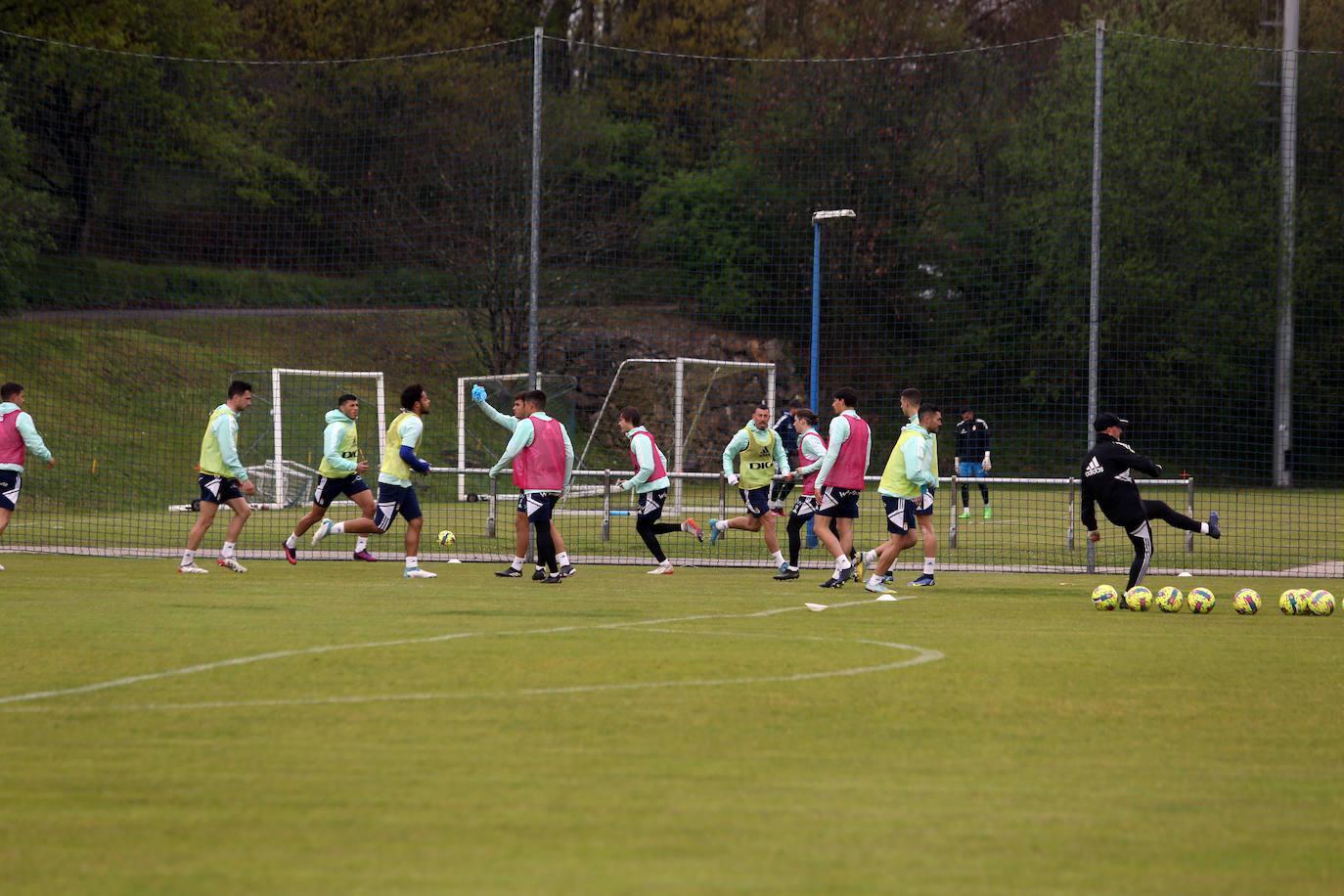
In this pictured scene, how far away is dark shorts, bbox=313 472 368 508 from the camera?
1775 cm

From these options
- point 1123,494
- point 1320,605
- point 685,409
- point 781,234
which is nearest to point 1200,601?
point 1320,605

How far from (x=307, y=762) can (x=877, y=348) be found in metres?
20.0

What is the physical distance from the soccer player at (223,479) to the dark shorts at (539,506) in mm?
2895

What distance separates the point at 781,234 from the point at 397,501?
1055 centimetres

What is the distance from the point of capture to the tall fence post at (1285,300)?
21.5 metres

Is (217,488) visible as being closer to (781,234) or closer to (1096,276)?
(1096,276)

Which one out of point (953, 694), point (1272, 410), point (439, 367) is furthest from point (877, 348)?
point (953, 694)

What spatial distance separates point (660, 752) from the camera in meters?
6.91

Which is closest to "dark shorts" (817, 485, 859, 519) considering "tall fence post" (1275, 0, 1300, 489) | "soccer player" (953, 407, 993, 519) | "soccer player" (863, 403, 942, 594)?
"soccer player" (863, 403, 942, 594)

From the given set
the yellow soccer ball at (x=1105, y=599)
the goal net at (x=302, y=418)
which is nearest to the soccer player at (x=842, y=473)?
the yellow soccer ball at (x=1105, y=599)

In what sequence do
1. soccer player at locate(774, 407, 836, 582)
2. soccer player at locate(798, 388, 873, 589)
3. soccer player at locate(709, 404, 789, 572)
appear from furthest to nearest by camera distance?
soccer player at locate(709, 404, 789, 572) → soccer player at locate(774, 407, 836, 582) → soccer player at locate(798, 388, 873, 589)

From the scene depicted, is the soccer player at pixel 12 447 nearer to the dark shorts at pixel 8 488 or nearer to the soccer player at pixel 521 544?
the dark shorts at pixel 8 488

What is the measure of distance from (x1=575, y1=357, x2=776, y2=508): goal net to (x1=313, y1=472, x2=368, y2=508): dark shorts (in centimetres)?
1409

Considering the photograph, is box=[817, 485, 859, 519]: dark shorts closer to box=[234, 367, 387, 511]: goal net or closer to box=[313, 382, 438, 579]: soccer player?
box=[313, 382, 438, 579]: soccer player
